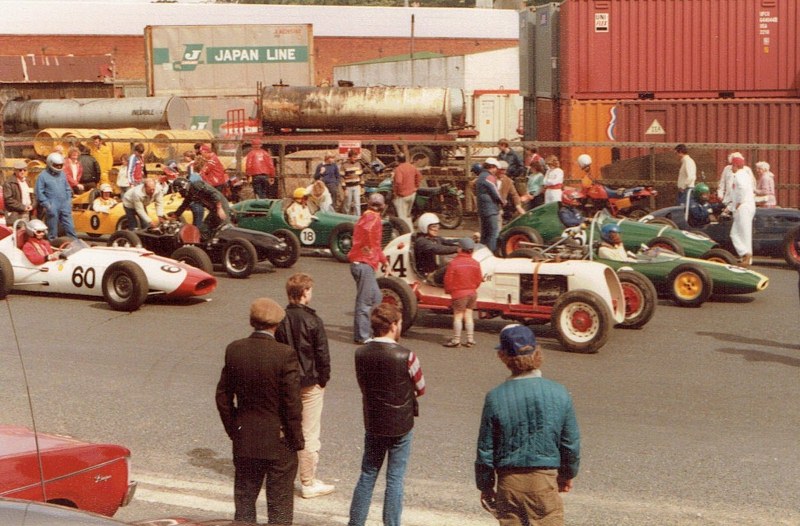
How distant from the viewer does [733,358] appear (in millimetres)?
12539

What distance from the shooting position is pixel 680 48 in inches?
997

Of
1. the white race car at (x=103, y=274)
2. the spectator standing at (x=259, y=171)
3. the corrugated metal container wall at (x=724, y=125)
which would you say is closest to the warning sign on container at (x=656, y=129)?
the corrugated metal container wall at (x=724, y=125)

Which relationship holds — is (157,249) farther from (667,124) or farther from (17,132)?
(17,132)

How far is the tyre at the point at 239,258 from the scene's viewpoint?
17.1 meters

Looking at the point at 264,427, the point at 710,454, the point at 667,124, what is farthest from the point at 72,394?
the point at 667,124

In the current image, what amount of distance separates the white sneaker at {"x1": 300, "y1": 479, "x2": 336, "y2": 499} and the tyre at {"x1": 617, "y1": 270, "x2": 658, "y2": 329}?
6184mm

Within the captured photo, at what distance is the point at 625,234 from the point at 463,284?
14.2ft

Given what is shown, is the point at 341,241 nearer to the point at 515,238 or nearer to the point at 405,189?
the point at 405,189

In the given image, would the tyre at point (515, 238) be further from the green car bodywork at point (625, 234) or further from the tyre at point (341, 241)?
the tyre at point (341, 241)

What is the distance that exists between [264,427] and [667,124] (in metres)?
19.6

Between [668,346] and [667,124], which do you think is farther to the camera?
[667,124]

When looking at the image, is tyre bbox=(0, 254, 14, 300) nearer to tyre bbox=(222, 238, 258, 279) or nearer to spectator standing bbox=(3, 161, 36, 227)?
tyre bbox=(222, 238, 258, 279)

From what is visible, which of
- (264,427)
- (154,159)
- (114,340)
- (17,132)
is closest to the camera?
Result: (264,427)

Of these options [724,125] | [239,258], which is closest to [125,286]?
[239,258]
